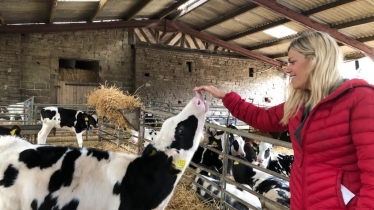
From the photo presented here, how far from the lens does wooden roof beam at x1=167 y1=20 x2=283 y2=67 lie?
14.9m

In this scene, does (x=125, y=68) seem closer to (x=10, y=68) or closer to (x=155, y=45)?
(x=155, y=45)

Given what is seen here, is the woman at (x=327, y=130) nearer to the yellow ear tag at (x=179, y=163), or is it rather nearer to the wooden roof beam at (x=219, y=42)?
the yellow ear tag at (x=179, y=163)

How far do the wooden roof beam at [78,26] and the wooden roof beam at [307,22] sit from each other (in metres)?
5.97

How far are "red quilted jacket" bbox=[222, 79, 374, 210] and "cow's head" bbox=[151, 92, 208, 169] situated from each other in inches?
35.5

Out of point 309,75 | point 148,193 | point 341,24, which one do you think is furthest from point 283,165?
point 341,24

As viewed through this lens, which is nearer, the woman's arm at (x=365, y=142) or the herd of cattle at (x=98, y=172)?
the woman's arm at (x=365, y=142)

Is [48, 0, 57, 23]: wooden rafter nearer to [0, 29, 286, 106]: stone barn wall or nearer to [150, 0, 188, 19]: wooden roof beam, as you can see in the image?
[0, 29, 286, 106]: stone barn wall

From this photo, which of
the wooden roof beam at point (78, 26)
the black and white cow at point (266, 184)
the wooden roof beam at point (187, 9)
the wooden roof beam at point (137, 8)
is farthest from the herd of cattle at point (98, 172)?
the wooden roof beam at point (78, 26)

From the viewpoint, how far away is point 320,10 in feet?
32.8

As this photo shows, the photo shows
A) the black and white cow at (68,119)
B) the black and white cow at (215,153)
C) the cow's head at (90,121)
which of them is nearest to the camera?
the black and white cow at (215,153)

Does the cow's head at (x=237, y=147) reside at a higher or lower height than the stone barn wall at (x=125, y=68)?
lower

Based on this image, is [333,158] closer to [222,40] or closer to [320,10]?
[320,10]

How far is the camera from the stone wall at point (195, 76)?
14.9 meters

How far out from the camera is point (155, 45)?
15.0 meters
